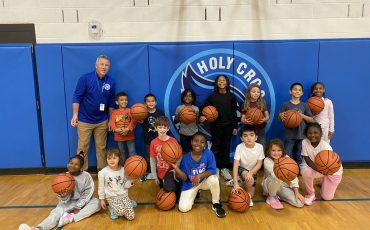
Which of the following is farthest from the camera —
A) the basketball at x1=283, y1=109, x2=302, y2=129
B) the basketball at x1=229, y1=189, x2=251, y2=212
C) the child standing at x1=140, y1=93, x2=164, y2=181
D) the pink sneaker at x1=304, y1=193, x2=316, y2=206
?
the child standing at x1=140, y1=93, x2=164, y2=181

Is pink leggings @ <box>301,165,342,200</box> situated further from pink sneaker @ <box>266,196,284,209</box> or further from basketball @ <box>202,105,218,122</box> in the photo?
basketball @ <box>202,105,218,122</box>

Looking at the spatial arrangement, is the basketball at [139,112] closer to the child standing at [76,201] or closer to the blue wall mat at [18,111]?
the child standing at [76,201]

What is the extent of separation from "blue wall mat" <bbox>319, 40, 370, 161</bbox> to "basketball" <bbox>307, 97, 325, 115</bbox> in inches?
20.9

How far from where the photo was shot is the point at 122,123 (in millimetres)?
4488

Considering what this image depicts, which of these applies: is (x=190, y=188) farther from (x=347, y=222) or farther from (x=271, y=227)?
(x=347, y=222)

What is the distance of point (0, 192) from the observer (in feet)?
13.9

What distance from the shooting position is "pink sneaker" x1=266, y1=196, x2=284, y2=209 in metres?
3.64

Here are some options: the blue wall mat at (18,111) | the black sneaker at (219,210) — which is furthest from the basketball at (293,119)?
the blue wall mat at (18,111)

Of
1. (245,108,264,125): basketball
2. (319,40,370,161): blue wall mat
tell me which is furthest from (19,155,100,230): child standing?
(319,40,370,161): blue wall mat

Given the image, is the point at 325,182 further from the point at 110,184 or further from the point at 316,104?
the point at 110,184

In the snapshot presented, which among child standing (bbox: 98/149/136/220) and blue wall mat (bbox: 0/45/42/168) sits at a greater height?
blue wall mat (bbox: 0/45/42/168)

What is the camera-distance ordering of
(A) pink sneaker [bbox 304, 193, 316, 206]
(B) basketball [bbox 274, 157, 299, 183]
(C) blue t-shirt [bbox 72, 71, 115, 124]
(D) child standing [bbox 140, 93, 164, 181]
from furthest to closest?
(D) child standing [bbox 140, 93, 164, 181]
(C) blue t-shirt [bbox 72, 71, 115, 124]
(A) pink sneaker [bbox 304, 193, 316, 206]
(B) basketball [bbox 274, 157, 299, 183]

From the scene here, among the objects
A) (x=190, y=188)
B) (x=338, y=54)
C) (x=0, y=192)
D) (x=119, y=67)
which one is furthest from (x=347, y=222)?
(x=0, y=192)

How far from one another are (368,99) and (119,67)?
391cm
